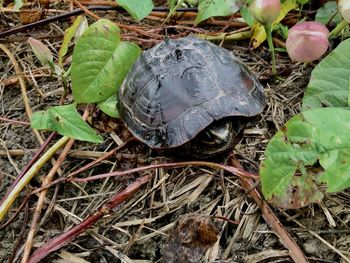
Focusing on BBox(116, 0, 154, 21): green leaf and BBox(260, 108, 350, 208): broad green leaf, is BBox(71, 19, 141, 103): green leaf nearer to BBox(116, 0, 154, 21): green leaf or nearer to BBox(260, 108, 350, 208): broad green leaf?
BBox(116, 0, 154, 21): green leaf

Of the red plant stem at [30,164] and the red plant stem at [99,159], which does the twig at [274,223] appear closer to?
the red plant stem at [99,159]

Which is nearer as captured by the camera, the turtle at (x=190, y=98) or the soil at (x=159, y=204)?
the soil at (x=159, y=204)

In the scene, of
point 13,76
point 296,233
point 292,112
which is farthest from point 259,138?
point 13,76

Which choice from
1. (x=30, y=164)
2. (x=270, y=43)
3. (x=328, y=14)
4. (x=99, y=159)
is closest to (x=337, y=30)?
(x=328, y=14)

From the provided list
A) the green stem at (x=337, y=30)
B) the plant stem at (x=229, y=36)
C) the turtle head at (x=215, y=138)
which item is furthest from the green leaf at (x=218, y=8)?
the turtle head at (x=215, y=138)

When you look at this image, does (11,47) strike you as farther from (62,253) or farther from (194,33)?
(62,253)

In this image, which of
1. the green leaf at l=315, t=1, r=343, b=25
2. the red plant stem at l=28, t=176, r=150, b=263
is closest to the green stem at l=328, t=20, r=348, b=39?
the green leaf at l=315, t=1, r=343, b=25
